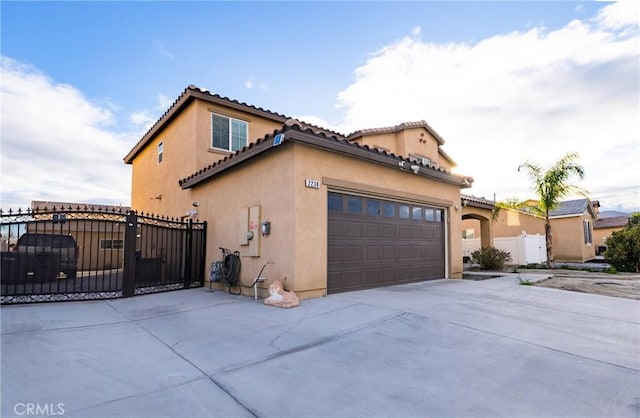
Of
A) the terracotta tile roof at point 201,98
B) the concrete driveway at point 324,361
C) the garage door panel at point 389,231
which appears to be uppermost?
the terracotta tile roof at point 201,98

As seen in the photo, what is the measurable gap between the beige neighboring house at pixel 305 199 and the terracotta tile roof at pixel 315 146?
26mm

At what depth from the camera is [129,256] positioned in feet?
25.8

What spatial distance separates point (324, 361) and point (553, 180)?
17.6 metres

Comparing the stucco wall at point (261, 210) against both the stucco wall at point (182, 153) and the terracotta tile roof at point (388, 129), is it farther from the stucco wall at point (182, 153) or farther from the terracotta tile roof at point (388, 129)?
the terracotta tile roof at point (388, 129)

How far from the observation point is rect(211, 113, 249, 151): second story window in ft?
39.4

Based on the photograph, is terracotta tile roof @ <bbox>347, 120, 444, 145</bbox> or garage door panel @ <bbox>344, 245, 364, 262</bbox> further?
terracotta tile roof @ <bbox>347, 120, 444, 145</bbox>

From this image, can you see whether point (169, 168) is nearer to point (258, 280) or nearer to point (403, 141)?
point (258, 280)

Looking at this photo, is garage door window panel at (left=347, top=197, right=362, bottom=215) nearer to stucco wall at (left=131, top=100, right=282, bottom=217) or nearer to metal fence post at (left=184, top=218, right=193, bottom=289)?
metal fence post at (left=184, top=218, right=193, bottom=289)

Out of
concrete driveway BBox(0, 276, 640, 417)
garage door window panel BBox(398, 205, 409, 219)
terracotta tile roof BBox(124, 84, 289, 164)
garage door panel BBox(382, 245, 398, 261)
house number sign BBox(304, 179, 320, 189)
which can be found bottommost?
concrete driveway BBox(0, 276, 640, 417)

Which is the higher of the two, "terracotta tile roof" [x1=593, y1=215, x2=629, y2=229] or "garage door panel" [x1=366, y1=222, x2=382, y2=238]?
"terracotta tile roof" [x1=593, y1=215, x2=629, y2=229]

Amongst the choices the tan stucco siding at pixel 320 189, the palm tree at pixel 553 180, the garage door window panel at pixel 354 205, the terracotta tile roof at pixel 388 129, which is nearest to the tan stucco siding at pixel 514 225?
the palm tree at pixel 553 180

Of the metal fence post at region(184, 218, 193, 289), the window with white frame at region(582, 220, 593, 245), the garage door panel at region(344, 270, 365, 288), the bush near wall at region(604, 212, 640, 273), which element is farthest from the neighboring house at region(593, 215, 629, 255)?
the metal fence post at region(184, 218, 193, 289)

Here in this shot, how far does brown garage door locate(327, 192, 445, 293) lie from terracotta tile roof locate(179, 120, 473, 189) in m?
1.08

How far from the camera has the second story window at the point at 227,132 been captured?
39.4 ft
